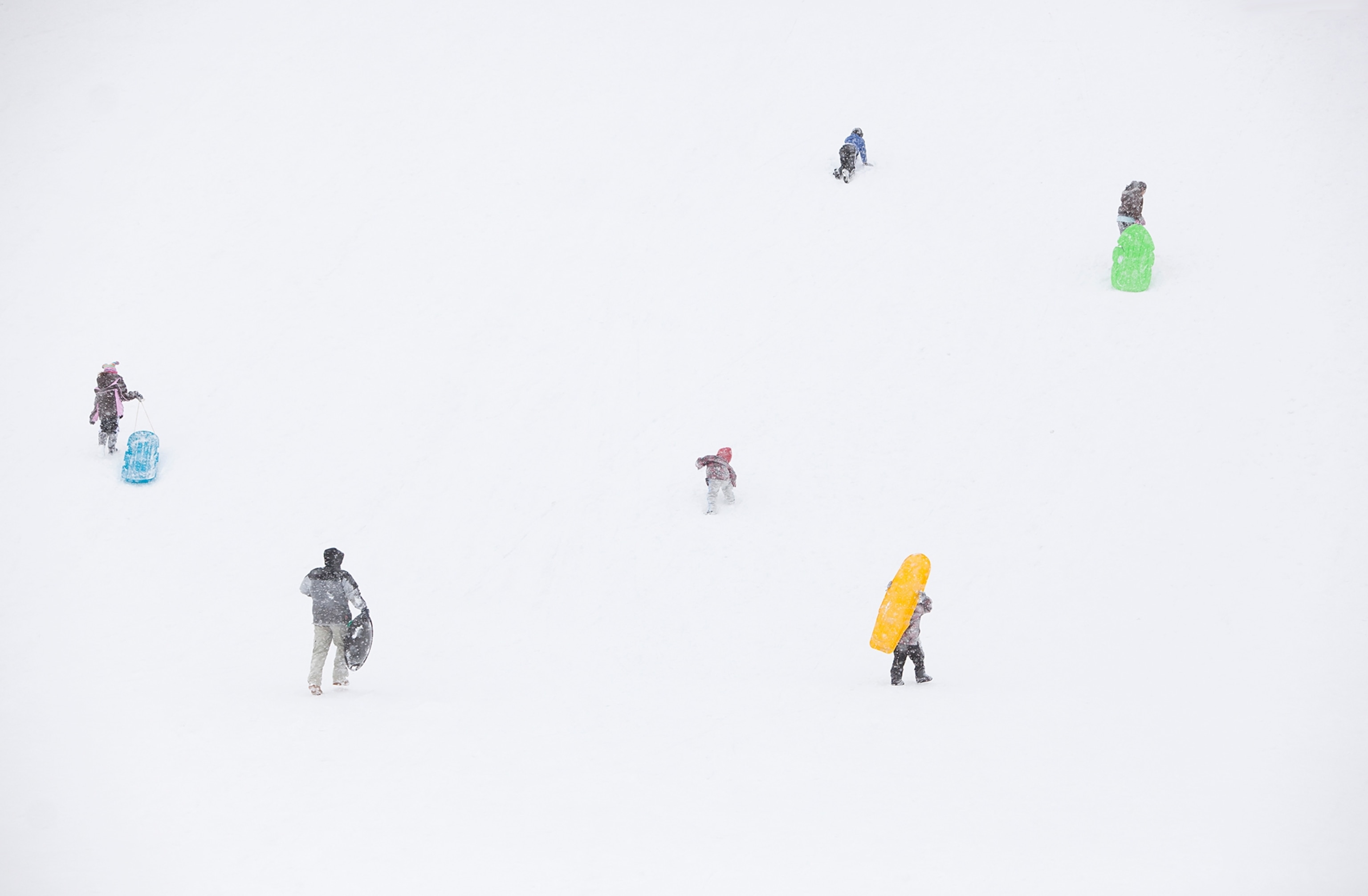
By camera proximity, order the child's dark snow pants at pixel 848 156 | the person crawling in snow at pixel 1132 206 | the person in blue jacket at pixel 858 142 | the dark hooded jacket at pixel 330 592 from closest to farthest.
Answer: the dark hooded jacket at pixel 330 592 → the person crawling in snow at pixel 1132 206 → the child's dark snow pants at pixel 848 156 → the person in blue jacket at pixel 858 142

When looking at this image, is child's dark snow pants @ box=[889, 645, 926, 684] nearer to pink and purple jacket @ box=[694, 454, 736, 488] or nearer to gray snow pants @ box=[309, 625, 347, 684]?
pink and purple jacket @ box=[694, 454, 736, 488]

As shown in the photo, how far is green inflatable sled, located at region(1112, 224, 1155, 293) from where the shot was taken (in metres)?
16.3

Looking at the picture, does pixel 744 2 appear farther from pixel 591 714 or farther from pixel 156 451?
pixel 591 714

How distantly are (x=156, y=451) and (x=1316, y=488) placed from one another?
15.9 m

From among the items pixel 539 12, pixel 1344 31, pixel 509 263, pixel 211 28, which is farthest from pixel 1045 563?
pixel 211 28

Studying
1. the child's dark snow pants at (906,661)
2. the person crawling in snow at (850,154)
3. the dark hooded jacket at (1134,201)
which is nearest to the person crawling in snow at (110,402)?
the child's dark snow pants at (906,661)

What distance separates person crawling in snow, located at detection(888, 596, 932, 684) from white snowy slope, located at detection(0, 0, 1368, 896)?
0.31 meters

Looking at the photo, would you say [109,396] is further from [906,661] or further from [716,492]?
[906,661]

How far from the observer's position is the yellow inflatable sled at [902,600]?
32.6ft

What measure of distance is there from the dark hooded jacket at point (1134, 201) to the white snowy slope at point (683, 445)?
0.92 m

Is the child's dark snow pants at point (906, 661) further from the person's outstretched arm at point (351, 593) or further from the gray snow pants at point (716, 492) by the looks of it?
the person's outstretched arm at point (351, 593)

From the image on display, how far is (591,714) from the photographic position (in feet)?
32.7

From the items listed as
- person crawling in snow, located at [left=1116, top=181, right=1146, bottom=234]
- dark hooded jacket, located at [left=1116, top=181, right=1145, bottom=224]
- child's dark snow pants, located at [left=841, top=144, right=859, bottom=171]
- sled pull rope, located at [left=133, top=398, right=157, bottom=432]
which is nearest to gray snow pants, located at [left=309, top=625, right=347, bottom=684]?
sled pull rope, located at [left=133, top=398, right=157, bottom=432]

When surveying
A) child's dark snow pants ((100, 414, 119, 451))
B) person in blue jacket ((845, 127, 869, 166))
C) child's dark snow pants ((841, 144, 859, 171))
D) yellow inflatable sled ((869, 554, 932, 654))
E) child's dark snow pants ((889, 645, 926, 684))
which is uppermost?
person in blue jacket ((845, 127, 869, 166))
